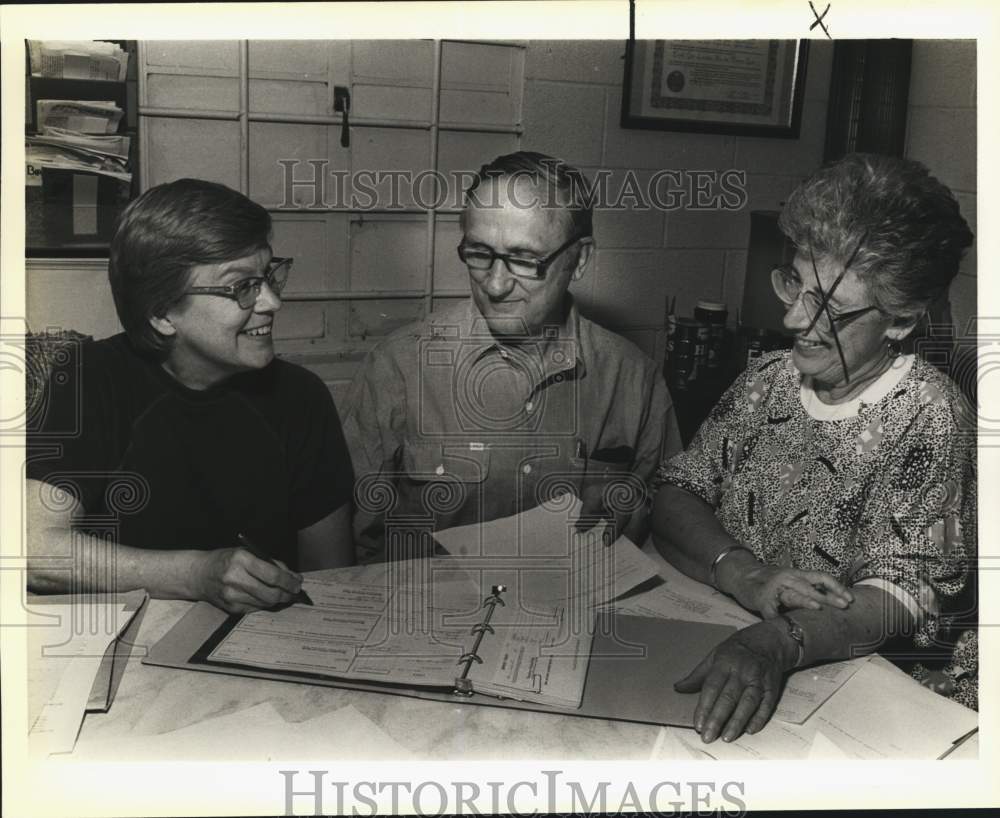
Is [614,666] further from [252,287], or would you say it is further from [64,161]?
[64,161]

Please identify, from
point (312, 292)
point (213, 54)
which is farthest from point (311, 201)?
point (213, 54)

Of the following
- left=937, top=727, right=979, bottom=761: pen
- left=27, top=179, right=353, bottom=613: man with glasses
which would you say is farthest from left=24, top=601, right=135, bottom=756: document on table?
left=937, top=727, right=979, bottom=761: pen

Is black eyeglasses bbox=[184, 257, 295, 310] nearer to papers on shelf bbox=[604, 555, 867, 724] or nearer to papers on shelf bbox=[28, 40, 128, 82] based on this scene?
papers on shelf bbox=[28, 40, 128, 82]

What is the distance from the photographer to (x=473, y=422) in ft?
4.52

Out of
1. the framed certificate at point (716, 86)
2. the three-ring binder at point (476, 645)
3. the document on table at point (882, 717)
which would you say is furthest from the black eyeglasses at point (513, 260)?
the document on table at point (882, 717)

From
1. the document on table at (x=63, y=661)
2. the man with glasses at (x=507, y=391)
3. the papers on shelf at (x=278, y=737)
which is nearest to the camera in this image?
the papers on shelf at (x=278, y=737)

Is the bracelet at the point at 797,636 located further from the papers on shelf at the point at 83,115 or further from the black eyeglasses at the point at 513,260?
the papers on shelf at the point at 83,115

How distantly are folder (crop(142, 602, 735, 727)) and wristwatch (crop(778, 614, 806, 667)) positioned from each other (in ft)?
0.28

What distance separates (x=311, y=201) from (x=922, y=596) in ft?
3.42

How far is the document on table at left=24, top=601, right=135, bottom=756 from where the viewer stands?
124 centimetres

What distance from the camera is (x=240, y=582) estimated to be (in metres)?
1.29

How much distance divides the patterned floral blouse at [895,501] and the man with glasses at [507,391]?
9.0 inches

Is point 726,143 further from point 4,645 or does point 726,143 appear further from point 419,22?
point 4,645

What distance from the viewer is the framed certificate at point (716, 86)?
1.34 m
